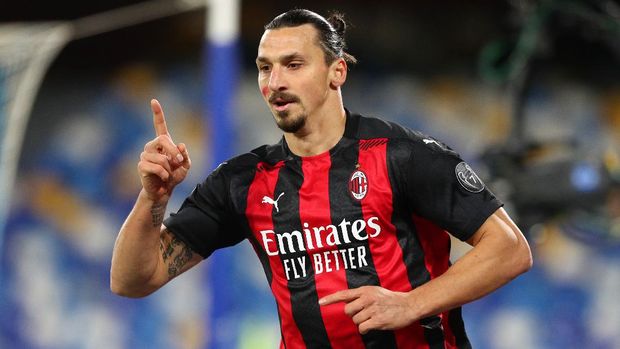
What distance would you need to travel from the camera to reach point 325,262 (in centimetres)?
266

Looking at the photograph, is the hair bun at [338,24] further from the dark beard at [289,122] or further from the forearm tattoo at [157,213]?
the forearm tattoo at [157,213]

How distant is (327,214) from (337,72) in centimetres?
43

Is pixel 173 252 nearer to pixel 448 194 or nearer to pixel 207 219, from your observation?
pixel 207 219

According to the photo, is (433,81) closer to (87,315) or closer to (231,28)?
(231,28)

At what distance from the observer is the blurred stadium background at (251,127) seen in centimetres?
615

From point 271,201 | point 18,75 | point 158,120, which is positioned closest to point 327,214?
point 271,201

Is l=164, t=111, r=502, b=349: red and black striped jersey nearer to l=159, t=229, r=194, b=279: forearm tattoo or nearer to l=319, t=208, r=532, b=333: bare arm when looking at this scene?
l=319, t=208, r=532, b=333: bare arm

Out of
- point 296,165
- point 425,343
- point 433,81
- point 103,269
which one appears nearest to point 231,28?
point 433,81

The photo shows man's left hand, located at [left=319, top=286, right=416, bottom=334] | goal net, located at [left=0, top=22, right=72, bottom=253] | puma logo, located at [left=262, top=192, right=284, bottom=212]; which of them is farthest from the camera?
goal net, located at [left=0, top=22, right=72, bottom=253]

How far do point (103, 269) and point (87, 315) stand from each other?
32 centimetres

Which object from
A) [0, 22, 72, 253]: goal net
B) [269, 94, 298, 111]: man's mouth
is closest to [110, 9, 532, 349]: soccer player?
[269, 94, 298, 111]: man's mouth

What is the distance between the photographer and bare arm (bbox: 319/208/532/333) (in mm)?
2330

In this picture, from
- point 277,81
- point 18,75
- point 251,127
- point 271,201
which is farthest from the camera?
point 251,127

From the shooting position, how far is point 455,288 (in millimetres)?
2408
